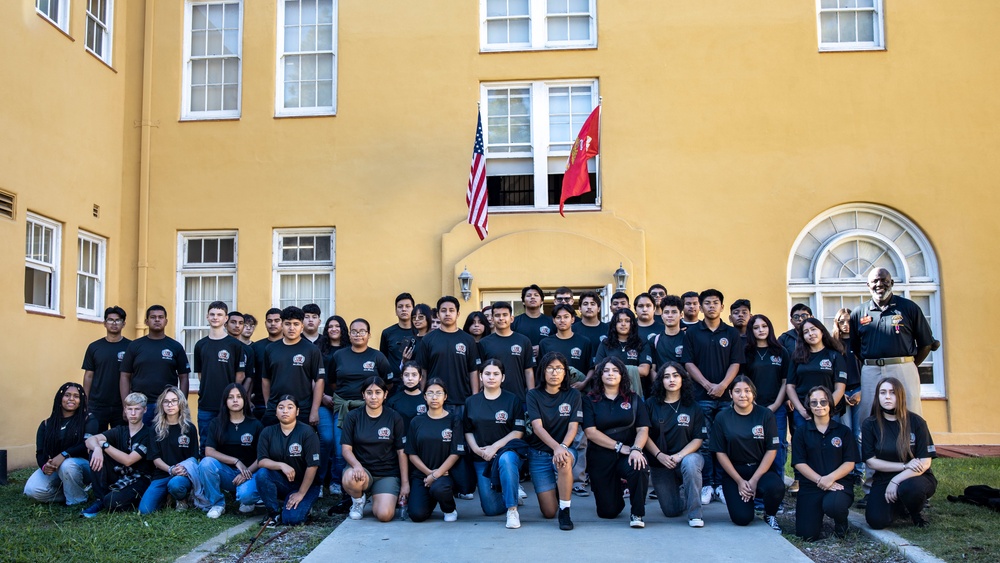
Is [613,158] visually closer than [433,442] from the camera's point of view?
No

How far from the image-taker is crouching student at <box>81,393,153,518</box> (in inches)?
310

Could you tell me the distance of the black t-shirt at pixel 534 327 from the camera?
9094 millimetres

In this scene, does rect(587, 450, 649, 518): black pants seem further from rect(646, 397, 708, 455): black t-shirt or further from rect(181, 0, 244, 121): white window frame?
rect(181, 0, 244, 121): white window frame

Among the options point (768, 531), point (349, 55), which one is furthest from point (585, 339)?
point (349, 55)

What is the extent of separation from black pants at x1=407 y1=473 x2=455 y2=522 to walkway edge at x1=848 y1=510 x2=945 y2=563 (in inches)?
127

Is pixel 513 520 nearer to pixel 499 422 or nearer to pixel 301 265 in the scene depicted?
pixel 499 422

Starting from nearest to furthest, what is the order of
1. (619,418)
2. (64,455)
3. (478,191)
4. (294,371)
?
1. (619,418)
2. (64,455)
3. (294,371)
4. (478,191)

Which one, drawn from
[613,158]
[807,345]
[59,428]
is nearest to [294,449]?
[59,428]

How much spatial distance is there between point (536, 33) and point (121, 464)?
8.16 metres

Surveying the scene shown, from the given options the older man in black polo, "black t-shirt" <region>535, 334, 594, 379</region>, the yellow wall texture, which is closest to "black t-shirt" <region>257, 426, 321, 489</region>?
"black t-shirt" <region>535, 334, 594, 379</region>

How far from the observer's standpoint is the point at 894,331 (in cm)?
797

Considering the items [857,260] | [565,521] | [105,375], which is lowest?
[565,521]

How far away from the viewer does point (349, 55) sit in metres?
13.2

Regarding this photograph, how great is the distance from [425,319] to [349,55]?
5.59m
